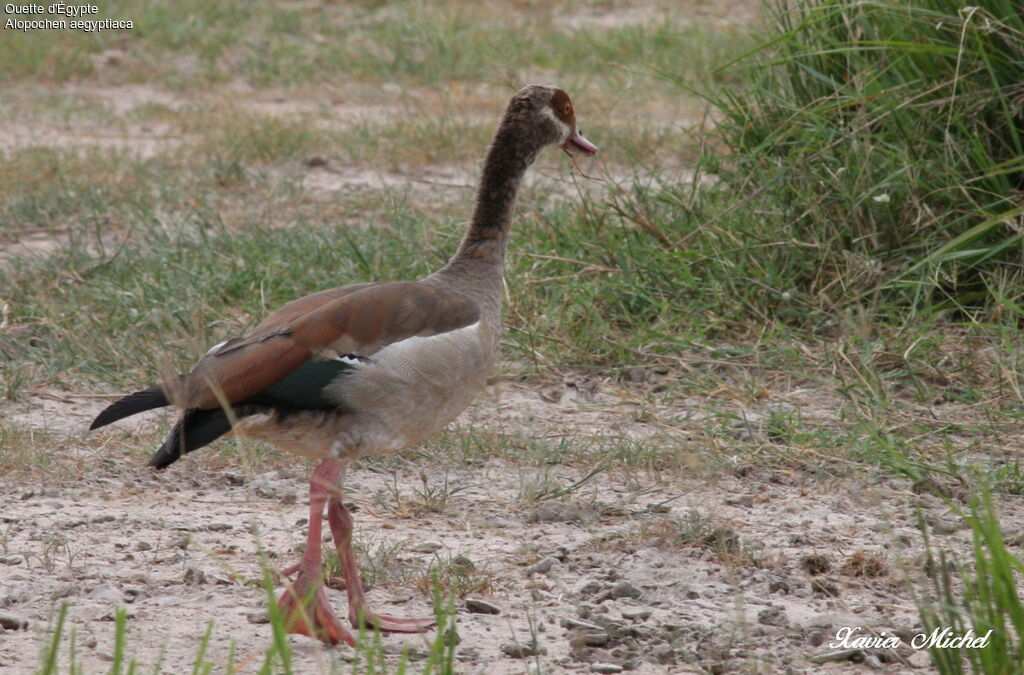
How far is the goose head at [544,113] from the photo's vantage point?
4742mm

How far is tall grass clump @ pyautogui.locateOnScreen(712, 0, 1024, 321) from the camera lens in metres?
5.95

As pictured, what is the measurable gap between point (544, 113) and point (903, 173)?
1987 millimetres

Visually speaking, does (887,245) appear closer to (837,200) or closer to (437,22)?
(837,200)

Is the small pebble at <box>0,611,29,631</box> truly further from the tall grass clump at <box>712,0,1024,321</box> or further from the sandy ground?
the tall grass clump at <box>712,0,1024,321</box>

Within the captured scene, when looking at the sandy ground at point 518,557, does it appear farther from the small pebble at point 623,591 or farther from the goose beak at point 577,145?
the goose beak at point 577,145

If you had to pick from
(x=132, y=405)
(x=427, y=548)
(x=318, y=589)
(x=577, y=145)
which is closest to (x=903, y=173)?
(x=577, y=145)

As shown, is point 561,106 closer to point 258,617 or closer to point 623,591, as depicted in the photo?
point 623,591

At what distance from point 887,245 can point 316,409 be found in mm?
3146

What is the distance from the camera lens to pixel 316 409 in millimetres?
3895

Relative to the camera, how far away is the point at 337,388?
390 cm

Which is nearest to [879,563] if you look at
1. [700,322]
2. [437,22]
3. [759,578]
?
[759,578]

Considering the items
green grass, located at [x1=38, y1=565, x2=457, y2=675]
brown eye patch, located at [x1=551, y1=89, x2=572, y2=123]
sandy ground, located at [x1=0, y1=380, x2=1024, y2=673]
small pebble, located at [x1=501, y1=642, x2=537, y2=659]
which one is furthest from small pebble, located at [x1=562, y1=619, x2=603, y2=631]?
brown eye patch, located at [x1=551, y1=89, x2=572, y2=123]

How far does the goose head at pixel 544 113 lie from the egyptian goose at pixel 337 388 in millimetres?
687

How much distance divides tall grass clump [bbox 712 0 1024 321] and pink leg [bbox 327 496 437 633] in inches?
105
